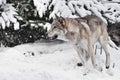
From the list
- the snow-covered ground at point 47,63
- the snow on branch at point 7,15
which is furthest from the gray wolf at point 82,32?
the snow on branch at point 7,15

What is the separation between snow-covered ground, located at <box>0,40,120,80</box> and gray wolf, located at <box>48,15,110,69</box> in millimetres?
371

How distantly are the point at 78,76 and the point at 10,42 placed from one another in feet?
8.68

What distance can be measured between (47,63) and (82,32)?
1337 mm

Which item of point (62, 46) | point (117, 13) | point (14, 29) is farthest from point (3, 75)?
point (117, 13)

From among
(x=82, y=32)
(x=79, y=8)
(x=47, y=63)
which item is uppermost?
(x=79, y=8)

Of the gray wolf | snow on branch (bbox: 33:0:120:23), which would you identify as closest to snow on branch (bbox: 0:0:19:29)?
snow on branch (bbox: 33:0:120:23)

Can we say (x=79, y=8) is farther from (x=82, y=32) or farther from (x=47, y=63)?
(x=47, y=63)

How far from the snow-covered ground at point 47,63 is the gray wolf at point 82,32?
371mm

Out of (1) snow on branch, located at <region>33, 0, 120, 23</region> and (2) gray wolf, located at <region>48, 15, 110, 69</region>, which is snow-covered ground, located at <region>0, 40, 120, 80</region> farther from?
(1) snow on branch, located at <region>33, 0, 120, 23</region>

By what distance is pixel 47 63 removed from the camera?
9.41 m

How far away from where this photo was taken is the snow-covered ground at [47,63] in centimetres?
861

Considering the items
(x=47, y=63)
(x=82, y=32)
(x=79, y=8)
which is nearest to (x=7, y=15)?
(x=47, y=63)

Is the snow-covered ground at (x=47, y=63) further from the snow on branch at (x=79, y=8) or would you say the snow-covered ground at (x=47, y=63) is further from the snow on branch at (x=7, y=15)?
the snow on branch at (x=79, y=8)

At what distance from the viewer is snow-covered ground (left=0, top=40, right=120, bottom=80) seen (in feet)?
28.2
